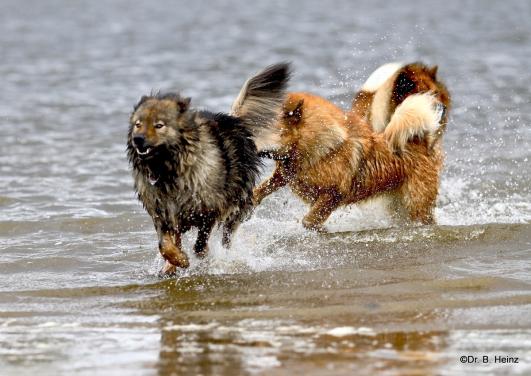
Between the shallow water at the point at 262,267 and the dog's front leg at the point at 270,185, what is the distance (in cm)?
37

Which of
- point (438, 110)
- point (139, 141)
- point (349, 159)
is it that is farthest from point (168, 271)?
point (438, 110)

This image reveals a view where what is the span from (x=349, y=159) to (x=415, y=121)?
0.67 meters

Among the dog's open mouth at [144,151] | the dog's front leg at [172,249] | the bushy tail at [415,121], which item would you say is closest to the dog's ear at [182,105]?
the dog's open mouth at [144,151]

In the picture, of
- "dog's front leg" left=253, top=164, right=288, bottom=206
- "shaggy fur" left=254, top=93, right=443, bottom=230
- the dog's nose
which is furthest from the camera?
"dog's front leg" left=253, top=164, right=288, bottom=206

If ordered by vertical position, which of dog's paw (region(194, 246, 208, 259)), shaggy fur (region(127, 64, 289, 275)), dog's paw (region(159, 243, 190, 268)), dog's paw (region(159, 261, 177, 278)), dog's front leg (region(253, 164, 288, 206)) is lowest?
dog's paw (region(159, 261, 177, 278))

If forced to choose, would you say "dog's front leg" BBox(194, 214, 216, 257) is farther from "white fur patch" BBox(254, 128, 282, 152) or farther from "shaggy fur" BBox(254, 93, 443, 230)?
"shaggy fur" BBox(254, 93, 443, 230)

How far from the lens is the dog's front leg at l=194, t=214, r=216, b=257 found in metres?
7.57

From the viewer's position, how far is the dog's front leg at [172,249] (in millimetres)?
7291

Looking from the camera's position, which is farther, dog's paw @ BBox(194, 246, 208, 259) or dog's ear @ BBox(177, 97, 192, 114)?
dog's paw @ BBox(194, 246, 208, 259)

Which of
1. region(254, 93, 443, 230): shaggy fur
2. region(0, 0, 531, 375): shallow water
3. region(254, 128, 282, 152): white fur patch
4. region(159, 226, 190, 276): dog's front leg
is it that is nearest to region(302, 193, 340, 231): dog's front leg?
region(254, 93, 443, 230): shaggy fur

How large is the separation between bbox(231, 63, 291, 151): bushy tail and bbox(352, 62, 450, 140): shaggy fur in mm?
1408

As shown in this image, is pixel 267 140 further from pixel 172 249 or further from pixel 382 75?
pixel 382 75

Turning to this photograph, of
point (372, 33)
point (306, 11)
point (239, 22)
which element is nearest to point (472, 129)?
point (372, 33)

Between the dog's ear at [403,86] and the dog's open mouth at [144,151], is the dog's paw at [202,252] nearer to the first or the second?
the dog's open mouth at [144,151]
